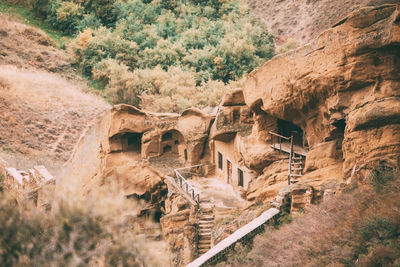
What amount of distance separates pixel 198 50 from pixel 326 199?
30.1m

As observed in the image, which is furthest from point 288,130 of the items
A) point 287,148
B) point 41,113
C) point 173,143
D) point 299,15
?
point 299,15

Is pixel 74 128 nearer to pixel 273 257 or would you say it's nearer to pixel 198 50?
pixel 198 50

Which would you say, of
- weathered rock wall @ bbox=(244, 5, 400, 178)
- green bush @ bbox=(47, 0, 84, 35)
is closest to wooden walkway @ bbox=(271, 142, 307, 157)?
weathered rock wall @ bbox=(244, 5, 400, 178)

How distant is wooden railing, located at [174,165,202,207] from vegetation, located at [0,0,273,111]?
Result: 11.3 m

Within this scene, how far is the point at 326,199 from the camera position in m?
11.1

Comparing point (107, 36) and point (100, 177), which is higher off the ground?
point (107, 36)

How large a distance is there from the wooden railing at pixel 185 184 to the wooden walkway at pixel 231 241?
15.3 feet

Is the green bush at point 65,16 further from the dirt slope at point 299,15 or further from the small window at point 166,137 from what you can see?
the small window at point 166,137

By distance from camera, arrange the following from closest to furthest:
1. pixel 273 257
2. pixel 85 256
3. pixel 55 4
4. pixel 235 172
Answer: pixel 85 256 < pixel 273 257 < pixel 235 172 < pixel 55 4

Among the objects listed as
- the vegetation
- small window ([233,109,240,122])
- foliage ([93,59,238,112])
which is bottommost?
small window ([233,109,240,122])

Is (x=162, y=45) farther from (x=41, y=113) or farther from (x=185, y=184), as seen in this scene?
(x=185, y=184)

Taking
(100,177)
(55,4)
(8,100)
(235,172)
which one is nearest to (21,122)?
(8,100)

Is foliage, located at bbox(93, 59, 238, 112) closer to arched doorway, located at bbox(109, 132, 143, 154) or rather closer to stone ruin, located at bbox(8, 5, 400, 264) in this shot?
arched doorway, located at bbox(109, 132, 143, 154)

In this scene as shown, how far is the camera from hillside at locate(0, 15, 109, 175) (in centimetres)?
2795
